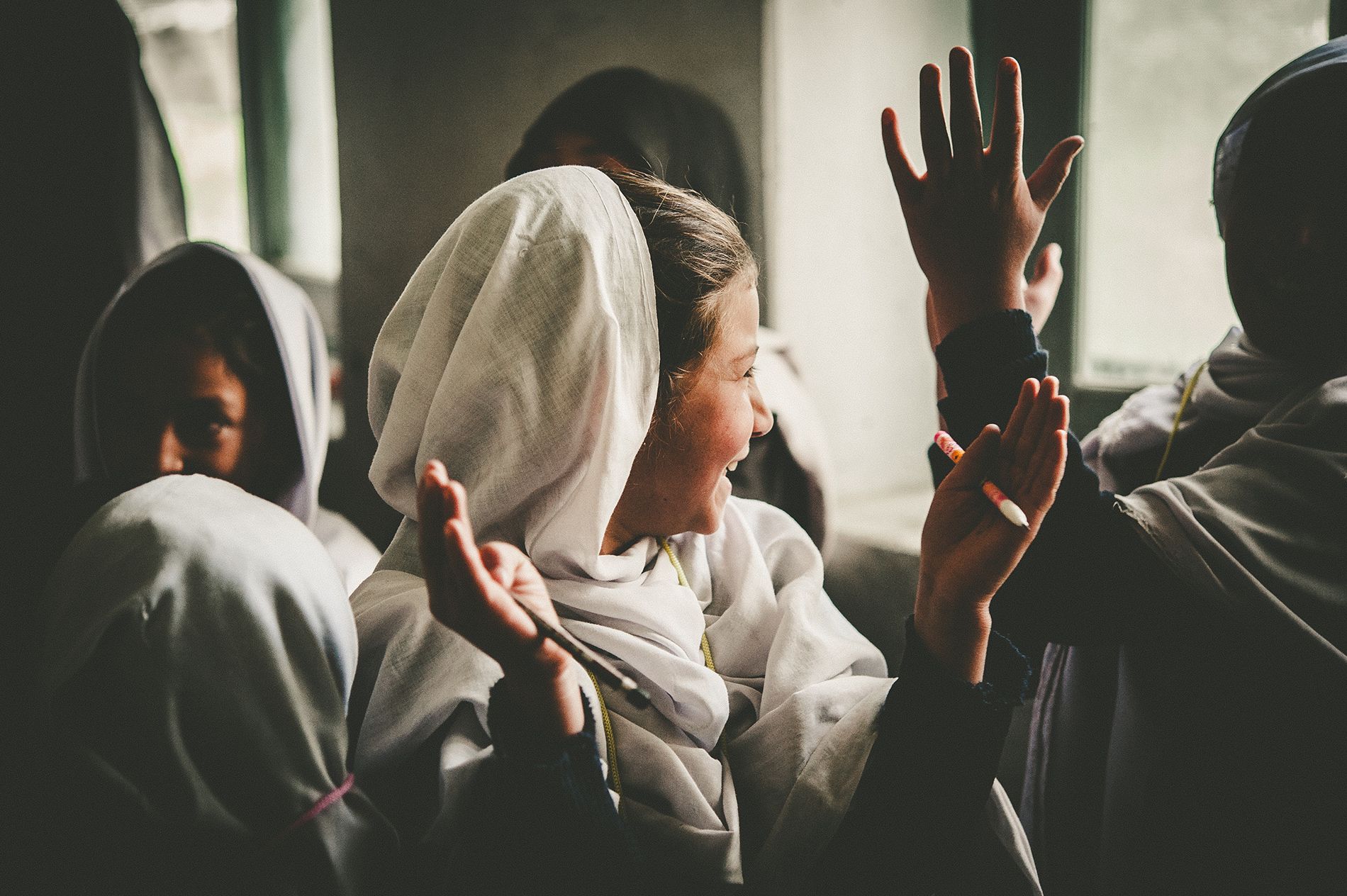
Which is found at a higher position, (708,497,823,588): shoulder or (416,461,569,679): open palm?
(416,461,569,679): open palm

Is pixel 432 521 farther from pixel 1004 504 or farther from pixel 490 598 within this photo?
pixel 1004 504

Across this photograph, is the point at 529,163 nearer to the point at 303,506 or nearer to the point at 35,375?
the point at 303,506

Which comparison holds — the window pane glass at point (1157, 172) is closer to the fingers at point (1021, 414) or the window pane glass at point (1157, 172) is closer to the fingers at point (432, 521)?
the fingers at point (1021, 414)

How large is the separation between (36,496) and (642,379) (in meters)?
1.34

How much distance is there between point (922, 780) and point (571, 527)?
388mm

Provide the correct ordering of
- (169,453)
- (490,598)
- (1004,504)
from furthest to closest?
(169,453), (1004,504), (490,598)

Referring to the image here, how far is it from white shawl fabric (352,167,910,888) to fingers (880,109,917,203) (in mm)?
281

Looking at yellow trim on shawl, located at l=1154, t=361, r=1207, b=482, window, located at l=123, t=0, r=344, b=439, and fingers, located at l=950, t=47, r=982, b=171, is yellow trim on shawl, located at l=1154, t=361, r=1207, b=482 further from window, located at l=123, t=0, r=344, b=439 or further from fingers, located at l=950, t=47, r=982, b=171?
window, located at l=123, t=0, r=344, b=439

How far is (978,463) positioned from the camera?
757 millimetres

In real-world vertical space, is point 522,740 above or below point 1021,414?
below

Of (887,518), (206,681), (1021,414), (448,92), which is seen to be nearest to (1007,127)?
(1021,414)

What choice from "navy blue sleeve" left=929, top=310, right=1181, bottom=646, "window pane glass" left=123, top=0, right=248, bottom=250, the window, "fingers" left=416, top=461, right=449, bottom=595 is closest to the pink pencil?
"navy blue sleeve" left=929, top=310, right=1181, bottom=646

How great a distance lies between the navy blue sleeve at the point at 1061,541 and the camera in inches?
35.1

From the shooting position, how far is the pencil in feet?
1.92
